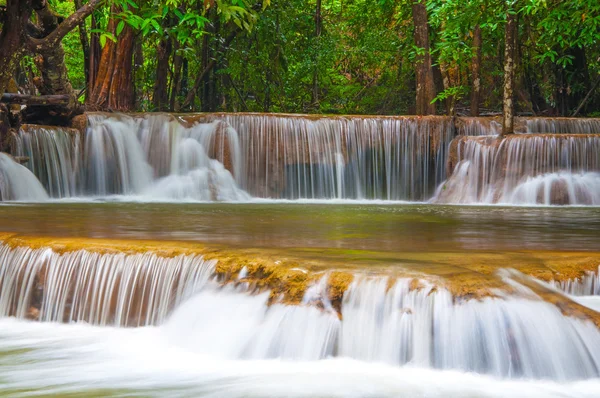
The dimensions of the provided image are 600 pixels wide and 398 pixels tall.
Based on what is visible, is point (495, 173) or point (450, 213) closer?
point (450, 213)

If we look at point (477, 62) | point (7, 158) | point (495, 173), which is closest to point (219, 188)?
point (7, 158)

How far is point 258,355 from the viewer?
488 cm

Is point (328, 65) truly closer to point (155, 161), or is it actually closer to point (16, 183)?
point (155, 161)

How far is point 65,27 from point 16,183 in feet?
16.1

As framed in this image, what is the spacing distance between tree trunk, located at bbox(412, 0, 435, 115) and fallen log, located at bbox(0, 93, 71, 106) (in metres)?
7.77

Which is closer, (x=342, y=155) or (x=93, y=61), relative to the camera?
(x=342, y=155)

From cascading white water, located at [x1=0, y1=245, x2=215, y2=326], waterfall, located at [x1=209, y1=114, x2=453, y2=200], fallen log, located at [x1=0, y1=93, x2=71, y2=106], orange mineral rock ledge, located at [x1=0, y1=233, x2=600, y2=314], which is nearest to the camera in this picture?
orange mineral rock ledge, located at [x1=0, y1=233, x2=600, y2=314]

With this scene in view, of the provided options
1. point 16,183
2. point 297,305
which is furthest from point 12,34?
point 297,305

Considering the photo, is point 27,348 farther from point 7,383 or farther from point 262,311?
point 262,311

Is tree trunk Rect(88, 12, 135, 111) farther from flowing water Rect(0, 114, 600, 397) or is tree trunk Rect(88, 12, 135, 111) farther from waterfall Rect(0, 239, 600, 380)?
waterfall Rect(0, 239, 600, 380)

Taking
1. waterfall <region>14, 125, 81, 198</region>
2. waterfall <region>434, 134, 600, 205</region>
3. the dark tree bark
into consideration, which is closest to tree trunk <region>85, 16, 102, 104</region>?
the dark tree bark

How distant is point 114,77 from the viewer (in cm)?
1720

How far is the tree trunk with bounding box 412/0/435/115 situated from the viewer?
59.2 feet

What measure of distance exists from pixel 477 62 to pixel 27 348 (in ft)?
47.2
